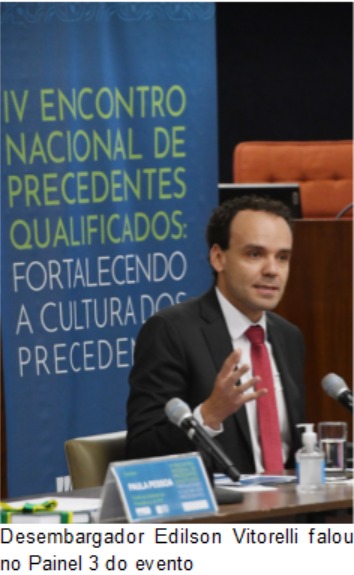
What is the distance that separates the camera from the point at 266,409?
12.9 feet

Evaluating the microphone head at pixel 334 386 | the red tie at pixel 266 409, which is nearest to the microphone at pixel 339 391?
the microphone head at pixel 334 386

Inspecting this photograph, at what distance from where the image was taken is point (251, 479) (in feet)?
12.0

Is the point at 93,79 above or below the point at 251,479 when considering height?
above

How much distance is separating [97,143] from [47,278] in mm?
553

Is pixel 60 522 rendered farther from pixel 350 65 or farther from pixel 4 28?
pixel 350 65

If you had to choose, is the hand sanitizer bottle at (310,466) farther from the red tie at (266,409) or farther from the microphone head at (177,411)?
the microphone head at (177,411)

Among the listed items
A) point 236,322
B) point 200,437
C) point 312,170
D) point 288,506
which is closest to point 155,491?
point 200,437

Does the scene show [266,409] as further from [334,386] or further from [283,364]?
[334,386]

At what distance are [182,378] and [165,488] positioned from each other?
1.01 m

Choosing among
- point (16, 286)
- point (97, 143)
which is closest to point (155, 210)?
point (97, 143)

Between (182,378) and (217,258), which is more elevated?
(217,258)

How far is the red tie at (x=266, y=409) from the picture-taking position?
390 cm

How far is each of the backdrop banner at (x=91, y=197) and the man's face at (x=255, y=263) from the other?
81 cm

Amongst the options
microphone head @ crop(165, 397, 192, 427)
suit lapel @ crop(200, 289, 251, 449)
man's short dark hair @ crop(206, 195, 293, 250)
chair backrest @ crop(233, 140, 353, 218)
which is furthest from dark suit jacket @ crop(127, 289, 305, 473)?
chair backrest @ crop(233, 140, 353, 218)
